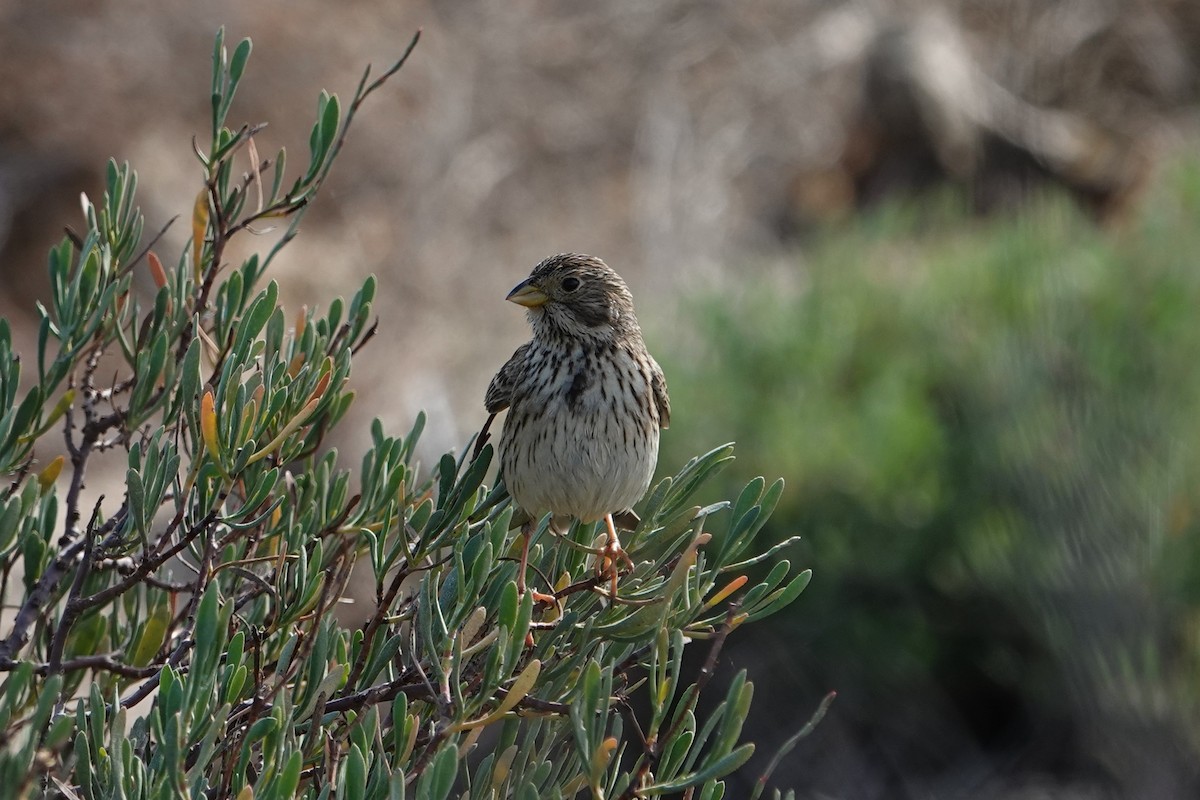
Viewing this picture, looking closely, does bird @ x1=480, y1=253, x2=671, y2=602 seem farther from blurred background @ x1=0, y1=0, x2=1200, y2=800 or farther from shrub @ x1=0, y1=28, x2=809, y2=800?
blurred background @ x1=0, y1=0, x2=1200, y2=800

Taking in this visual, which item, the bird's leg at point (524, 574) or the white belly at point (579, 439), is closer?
the bird's leg at point (524, 574)

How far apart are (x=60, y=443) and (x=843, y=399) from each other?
4.95 meters

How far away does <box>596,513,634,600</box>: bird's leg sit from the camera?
2394 mm

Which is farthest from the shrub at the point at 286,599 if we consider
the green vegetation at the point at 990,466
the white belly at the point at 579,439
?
the green vegetation at the point at 990,466

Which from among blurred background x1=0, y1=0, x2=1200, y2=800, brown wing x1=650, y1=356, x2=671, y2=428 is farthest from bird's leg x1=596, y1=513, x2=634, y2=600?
blurred background x1=0, y1=0, x2=1200, y2=800

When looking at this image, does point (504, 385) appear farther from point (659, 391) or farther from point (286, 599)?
point (286, 599)

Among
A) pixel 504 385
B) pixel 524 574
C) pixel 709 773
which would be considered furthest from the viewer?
pixel 504 385

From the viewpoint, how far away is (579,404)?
325 centimetres

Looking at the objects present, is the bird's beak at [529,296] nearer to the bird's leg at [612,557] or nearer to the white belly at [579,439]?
the white belly at [579,439]

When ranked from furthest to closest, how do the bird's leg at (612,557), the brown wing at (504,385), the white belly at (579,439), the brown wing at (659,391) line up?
1. the brown wing at (659,391)
2. the brown wing at (504,385)
3. the white belly at (579,439)
4. the bird's leg at (612,557)

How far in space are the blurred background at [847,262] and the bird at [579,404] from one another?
273cm

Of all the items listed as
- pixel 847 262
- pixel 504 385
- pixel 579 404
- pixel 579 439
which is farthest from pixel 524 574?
pixel 847 262

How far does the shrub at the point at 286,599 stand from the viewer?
1.85m

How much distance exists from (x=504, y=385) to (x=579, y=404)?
0.25 meters
